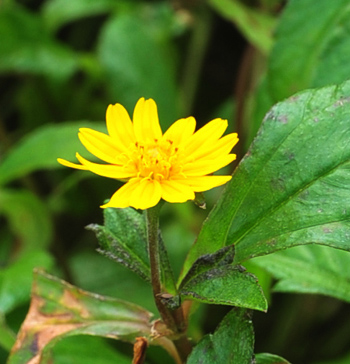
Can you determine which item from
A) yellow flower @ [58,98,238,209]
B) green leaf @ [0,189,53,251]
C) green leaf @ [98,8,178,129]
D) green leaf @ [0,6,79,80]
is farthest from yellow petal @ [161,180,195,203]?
green leaf @ [0,6,79,80]

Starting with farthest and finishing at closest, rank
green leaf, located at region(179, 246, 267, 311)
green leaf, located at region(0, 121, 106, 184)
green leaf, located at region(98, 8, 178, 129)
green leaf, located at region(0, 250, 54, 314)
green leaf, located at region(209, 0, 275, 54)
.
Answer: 1. green leaf, located at region(98, 8, 178, 129)
2. green leaf, located at region(209, 0, 275, 54)
3. green leaf, located at region(0, 121, 106, 184)
4. green leaf, located at region(0, 250, 54, 314)
5. green leaf, located at region(179, 246, 267, 311)

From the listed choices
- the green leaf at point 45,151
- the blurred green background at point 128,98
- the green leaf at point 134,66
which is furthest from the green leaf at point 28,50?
the green leaf at point 45,151

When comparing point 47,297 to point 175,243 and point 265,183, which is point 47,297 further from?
point 175,243

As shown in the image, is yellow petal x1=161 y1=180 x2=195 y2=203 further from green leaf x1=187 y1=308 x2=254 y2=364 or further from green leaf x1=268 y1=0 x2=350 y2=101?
green leaf x1=268 y1=0 x2=350 y2=101

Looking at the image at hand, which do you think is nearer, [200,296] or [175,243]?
[200,296]

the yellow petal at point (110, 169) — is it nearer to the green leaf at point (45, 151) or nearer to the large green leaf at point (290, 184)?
the large green leaf at point (290, 184)

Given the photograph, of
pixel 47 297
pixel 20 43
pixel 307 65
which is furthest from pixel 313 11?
pixel 20 43
